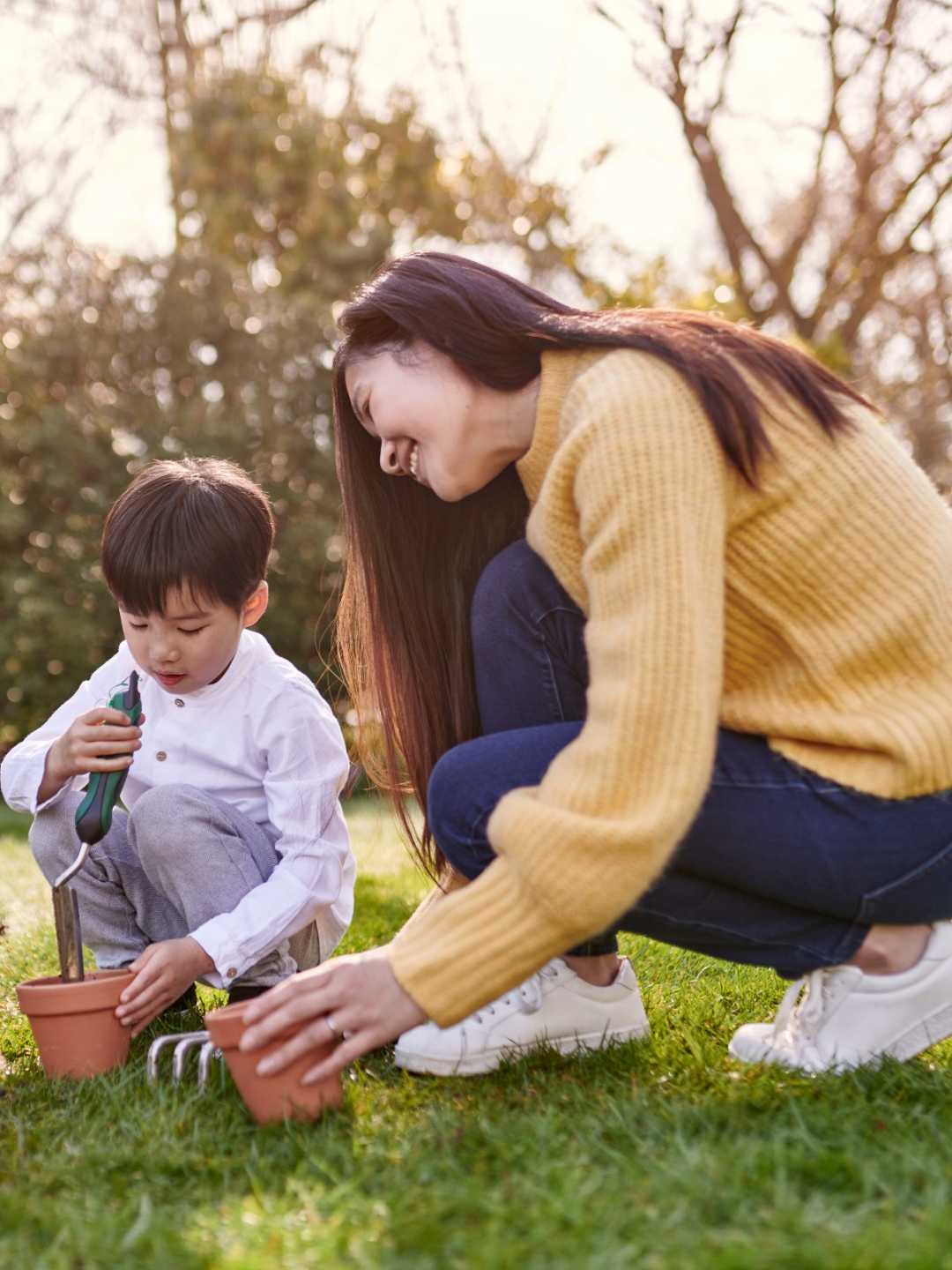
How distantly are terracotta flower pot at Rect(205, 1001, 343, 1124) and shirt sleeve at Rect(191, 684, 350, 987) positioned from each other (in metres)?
0.36

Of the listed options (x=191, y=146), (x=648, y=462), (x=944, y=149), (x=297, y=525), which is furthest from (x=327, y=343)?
(x=648, y=462)

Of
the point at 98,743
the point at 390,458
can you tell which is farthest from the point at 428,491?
the point at 98,743

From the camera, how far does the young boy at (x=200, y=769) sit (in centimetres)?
199

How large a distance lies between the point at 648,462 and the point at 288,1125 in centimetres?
85

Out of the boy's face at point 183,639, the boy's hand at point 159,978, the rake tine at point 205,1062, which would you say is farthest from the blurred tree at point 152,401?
the rake tine at point 205,1062

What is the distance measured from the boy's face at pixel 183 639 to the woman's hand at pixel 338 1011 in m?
0.76

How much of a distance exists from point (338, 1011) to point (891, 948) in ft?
2.39

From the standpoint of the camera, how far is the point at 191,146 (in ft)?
29.2

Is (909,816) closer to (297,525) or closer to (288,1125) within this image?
(288,1125)

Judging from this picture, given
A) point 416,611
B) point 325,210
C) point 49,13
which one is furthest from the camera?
point 49,13

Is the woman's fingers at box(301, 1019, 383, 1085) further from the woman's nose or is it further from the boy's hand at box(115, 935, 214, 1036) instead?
the woman's nose

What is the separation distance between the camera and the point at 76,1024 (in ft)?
5.81

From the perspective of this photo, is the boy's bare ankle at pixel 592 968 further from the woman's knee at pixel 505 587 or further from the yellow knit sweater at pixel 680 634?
the woman's knee at pixel 505 587

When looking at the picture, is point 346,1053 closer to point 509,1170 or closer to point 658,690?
point 509,1170
